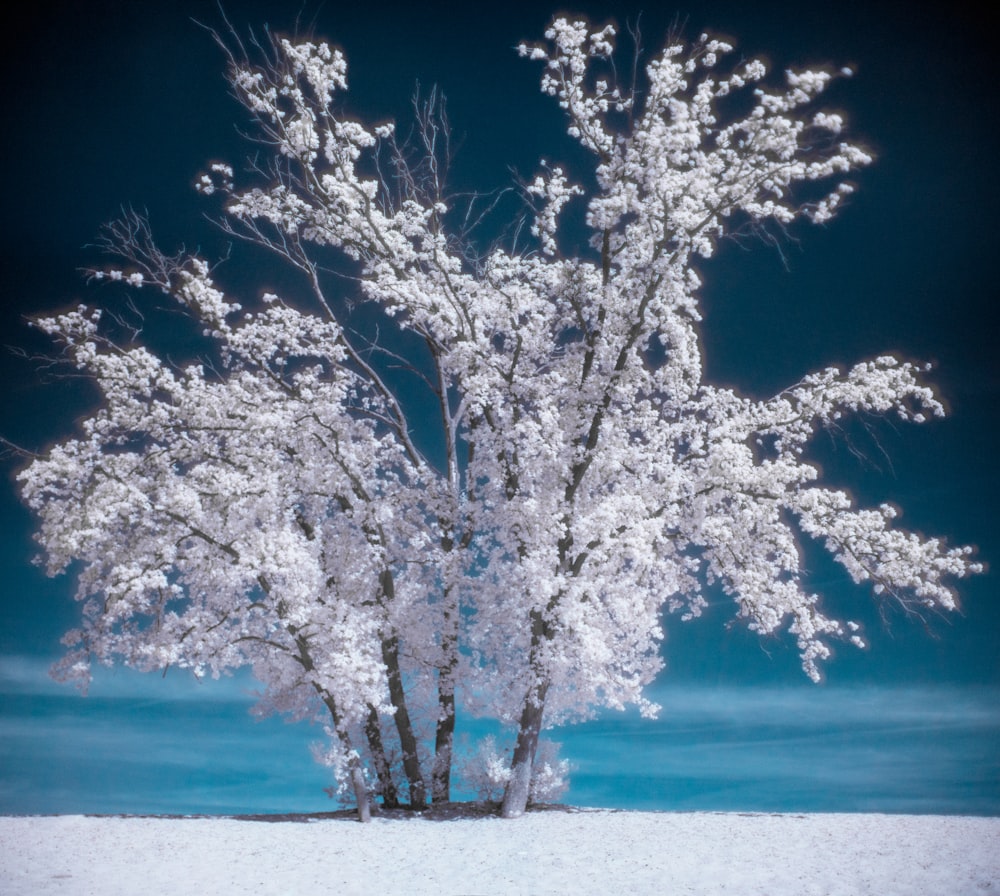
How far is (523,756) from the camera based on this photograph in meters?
16.4

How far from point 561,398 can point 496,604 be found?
377 centimetres

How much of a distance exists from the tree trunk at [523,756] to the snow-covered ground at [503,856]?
0.57 metres

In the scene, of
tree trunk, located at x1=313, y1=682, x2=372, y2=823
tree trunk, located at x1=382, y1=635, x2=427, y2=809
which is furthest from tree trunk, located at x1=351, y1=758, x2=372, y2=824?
tree trunk, located at x1=382, y1=635, x2=427, y2=809

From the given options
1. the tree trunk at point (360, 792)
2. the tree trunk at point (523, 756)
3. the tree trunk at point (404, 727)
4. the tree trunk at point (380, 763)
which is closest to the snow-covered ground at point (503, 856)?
the tree trunk at point (360, 792)

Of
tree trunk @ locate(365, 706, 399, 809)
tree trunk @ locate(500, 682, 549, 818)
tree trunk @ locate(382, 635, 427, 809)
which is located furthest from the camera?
tree trunk @ locate(365, 706, 399, 809)

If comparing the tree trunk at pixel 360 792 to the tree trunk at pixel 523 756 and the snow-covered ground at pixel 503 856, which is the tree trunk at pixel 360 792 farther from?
the tree trunk at pixel 523 756

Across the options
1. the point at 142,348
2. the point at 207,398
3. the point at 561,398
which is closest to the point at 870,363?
the point at 561,398

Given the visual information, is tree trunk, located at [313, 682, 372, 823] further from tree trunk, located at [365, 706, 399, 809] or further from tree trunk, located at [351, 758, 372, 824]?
tree trunk, located at [365, 706, 399, 809]

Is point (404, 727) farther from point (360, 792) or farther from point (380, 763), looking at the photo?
point (360, 792)

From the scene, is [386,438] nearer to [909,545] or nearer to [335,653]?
[335,653]

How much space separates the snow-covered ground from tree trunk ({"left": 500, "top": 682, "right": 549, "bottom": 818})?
1.86 ft

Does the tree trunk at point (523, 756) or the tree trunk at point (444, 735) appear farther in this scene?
the tree trunk at point (444, 735)

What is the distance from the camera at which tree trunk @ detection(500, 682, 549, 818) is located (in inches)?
641

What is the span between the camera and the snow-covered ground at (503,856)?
1109 cm
